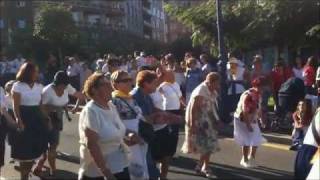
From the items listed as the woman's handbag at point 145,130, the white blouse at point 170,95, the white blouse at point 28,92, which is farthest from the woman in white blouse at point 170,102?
the white blouse at point 28,92

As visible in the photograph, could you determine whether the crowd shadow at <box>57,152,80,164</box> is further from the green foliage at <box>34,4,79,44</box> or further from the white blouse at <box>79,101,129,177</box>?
the green foliage at <box>34,4,79,44</box>

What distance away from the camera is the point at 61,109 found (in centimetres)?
1031

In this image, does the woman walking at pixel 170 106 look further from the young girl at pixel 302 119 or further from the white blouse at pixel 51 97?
the young girl at pixel 302 119

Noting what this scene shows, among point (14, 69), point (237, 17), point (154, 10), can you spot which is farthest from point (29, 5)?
point (237, 17)

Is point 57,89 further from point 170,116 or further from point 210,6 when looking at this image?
point 210,6

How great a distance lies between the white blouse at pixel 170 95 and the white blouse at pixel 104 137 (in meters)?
4.19

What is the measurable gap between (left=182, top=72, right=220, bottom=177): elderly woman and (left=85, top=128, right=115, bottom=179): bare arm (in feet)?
13.1

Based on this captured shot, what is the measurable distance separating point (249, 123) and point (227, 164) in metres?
0.78

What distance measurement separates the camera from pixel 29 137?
9.51 m

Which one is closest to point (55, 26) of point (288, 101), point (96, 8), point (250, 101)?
point (288, 101)

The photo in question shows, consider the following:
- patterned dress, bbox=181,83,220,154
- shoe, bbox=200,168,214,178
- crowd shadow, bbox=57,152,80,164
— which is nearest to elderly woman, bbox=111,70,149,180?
patterned dress, bbox=181,83,220,154

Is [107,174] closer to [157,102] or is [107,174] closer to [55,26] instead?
[157,102]

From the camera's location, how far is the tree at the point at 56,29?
40.6 meters

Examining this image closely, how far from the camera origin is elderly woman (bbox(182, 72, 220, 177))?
936cm
